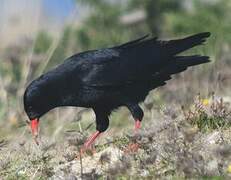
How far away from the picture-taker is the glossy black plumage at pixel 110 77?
7516 mm

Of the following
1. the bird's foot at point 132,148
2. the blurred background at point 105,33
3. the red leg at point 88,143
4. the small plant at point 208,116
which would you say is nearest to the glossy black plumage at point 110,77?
the red leg at point 88,143

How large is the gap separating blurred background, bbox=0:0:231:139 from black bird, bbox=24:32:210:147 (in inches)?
106

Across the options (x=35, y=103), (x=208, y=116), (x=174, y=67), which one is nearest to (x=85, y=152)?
(x=208, y=116)

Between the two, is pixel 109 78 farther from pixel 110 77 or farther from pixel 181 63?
pixel 181 63

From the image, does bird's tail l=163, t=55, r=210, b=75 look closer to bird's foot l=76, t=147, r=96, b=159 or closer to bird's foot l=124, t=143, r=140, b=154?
bird's foot l=76, t=147, r=96, b=159

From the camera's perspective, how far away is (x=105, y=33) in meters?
15.4

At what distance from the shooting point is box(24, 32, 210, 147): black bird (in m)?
7.52

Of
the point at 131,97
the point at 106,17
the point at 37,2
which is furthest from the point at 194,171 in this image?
the point at 106,17

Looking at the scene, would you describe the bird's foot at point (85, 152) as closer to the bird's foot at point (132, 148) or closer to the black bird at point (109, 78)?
the bird's foot at point (132, 148)

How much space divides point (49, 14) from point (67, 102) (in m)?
12.7

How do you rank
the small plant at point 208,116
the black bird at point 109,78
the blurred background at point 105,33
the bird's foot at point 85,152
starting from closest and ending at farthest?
the bird's foot at point 85,152
the small plant at point 208,116
the black bird at point 109,78
the blurred background at point 105,33

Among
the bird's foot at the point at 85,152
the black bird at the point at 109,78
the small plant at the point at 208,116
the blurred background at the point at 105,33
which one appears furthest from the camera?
the blurred background at the point at 105,33

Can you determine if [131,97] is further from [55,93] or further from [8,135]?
[8,135]

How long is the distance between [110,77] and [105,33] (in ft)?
25.8
